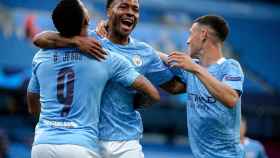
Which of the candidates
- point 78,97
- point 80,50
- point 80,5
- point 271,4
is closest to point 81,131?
point 78,97

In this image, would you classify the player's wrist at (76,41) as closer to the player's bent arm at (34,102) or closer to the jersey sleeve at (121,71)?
the jersey sleeve at (121,71)

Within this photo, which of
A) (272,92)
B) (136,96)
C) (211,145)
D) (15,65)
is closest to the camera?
(136,96)

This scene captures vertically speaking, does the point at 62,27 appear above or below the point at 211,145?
above

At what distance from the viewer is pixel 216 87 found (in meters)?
5.06

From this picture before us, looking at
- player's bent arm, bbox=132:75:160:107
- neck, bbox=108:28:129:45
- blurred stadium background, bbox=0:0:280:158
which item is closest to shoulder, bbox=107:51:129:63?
player's bent arm, bbox=132:75:160:107

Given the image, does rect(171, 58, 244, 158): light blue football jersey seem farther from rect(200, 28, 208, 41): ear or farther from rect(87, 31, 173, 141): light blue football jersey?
rect(87, 31, 173, 141): light blue football jersey

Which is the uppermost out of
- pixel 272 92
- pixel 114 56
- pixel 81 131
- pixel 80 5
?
pixel 80 5

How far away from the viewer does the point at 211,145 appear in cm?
550

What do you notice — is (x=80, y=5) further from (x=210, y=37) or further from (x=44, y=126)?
(x=210, y=37)

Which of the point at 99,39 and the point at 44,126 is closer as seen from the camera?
the point at 44,126

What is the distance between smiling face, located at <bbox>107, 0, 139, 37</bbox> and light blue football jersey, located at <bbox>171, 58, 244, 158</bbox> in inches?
29.5

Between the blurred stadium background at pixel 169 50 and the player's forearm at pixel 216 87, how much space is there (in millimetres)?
8926

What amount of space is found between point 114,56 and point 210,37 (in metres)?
1.08

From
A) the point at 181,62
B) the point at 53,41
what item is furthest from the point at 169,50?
the point at 53,41
